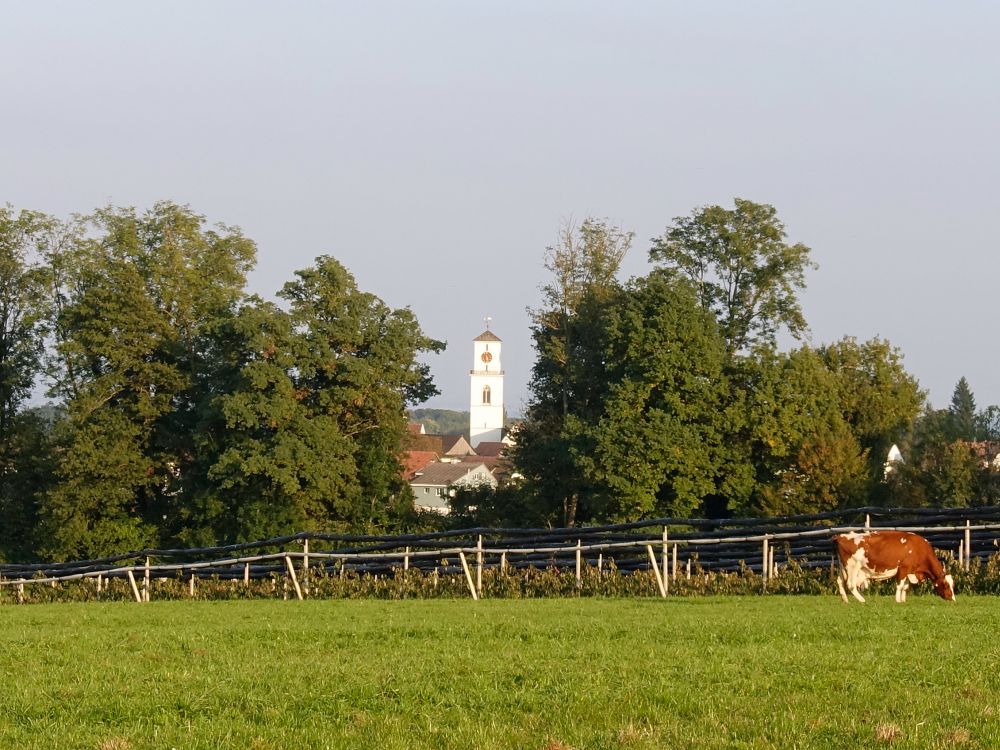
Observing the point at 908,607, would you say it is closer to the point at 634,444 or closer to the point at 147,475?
the point at 634,444

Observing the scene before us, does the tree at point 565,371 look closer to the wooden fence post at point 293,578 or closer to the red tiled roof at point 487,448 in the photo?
the wooden fence post at point 293,578

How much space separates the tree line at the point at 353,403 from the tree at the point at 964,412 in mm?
8825

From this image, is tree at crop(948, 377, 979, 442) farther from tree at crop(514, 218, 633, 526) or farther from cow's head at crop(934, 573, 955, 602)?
cow's head at crop(934, 573, 955, 602)

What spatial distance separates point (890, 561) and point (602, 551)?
30.5 ft

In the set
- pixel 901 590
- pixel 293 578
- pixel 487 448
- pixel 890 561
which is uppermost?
pixel 487 448

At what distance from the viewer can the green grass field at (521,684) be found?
25.5ft

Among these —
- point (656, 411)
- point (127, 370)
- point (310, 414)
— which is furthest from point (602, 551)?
point (127, 370)

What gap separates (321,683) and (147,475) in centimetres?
4589

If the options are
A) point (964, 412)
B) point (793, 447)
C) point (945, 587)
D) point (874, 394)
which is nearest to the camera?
point (945, 587)

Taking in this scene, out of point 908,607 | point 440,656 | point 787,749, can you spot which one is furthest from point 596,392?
point 787,749

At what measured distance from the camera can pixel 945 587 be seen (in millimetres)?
18859

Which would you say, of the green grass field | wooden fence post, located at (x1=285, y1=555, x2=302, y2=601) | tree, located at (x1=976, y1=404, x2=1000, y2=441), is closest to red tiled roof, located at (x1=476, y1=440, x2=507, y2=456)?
tree, located at (x1=976, y1=404, x2=1000, y2=441)

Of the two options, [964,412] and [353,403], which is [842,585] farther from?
[964,412]

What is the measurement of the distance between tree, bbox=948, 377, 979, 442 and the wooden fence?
1523 inches
